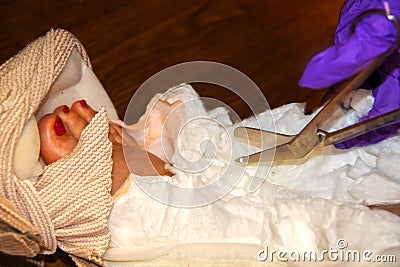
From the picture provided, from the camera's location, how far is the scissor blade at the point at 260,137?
840mm

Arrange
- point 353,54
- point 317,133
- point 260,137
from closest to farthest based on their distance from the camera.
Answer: point 353,54
point 317,133
point 260,137

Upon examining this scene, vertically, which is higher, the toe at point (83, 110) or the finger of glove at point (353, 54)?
the finger of glove at point (353, 54)

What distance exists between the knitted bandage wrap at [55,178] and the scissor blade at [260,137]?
0.66 feet

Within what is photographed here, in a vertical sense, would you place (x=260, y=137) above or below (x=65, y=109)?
below

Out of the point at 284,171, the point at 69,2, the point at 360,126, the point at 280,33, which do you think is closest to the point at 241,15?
the point at 280,33

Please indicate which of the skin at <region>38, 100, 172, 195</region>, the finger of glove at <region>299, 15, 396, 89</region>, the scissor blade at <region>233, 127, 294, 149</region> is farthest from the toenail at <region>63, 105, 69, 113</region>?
the finger of glove at <region>299, 15, 396, 89</region>

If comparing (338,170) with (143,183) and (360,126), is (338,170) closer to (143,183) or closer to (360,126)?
(360,126)

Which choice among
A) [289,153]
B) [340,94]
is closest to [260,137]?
[289,153]

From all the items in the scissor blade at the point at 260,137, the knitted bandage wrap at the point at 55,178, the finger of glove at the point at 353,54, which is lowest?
the scissor blade at the point at 260,137

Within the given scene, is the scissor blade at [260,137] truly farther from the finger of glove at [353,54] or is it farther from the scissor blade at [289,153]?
the finger of glove at [353,54]

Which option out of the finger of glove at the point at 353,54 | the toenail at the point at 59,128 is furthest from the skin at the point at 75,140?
the finger of glove at the point at 353,54

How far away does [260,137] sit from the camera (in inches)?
34.1

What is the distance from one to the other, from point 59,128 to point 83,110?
2.1 inches

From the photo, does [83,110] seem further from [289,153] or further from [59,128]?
[289,153]
